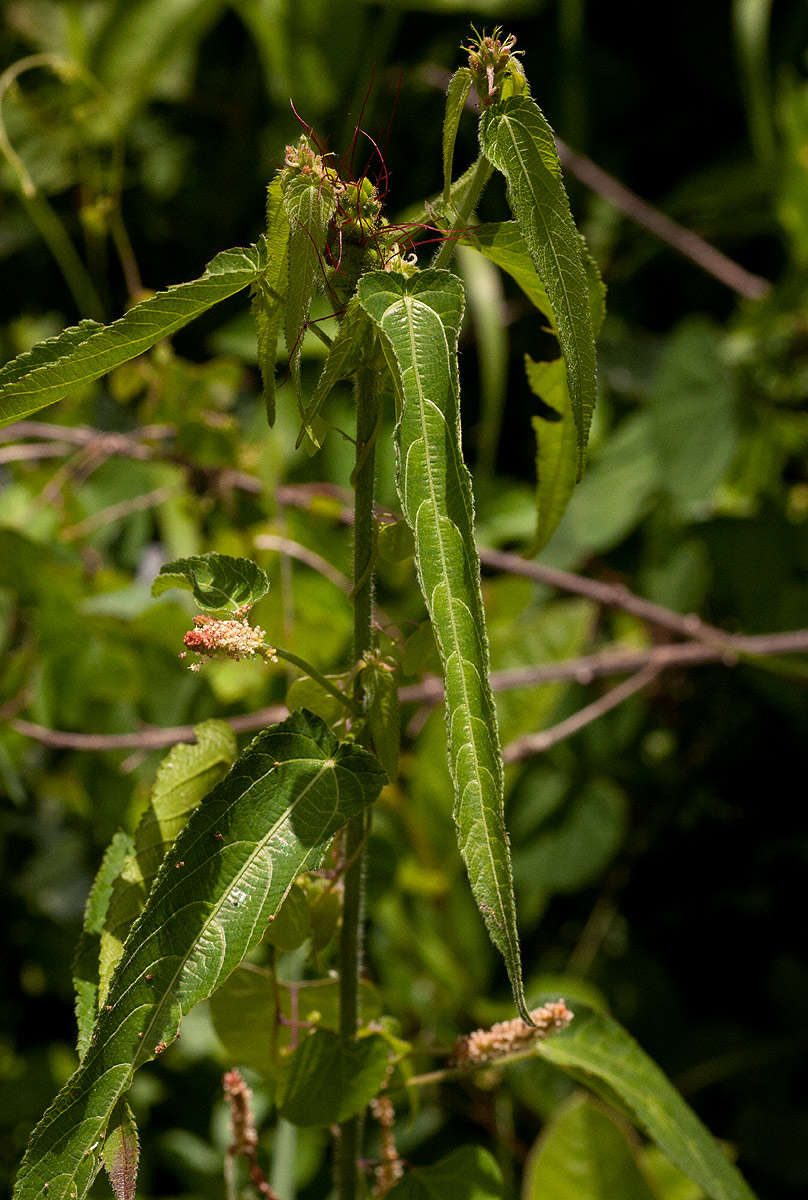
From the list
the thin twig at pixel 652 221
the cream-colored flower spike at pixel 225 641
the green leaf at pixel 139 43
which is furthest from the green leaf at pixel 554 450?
the green leaf at pixel 139 43

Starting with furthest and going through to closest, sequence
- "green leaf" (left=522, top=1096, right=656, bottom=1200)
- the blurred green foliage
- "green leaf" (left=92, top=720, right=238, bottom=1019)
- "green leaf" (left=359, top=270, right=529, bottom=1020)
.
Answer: the blurred green foliage → "green leaf" (left=522, top=1096, right=656, bottom=1200) → "green leaf" (left=92, top=720, right=238, bottom=1019) → "green leaf" (left=359, top=270, right=529, bottom=1020)

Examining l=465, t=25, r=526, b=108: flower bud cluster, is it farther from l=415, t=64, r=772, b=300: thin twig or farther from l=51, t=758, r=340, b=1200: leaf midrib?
l=415, t=64, r=772, b=300: thin twig

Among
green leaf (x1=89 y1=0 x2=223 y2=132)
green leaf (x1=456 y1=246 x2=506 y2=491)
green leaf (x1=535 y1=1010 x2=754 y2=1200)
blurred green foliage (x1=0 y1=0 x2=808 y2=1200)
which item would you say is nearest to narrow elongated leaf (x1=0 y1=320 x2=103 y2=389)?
green leaf (x1=535 y1=1010 x2=754 y2=1200)

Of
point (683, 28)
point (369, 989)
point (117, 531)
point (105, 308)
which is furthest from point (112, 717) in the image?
point (683, 28)

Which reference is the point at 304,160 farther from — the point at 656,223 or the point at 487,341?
the point at 656,223

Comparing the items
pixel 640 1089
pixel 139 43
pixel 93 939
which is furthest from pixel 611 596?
pixel 139 43
